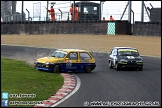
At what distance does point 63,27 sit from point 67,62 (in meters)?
20.0

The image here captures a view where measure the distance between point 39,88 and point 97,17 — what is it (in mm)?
26902

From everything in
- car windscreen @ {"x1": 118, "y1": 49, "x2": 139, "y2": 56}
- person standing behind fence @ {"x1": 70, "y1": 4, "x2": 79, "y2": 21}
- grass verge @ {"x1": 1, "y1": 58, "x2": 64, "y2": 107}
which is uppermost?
person standing behind fence @ {"x1": 70, "y1": 4, "x2": 79, "y2": 21}

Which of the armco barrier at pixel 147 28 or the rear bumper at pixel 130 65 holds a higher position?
the armco barrier at pixel 147 28

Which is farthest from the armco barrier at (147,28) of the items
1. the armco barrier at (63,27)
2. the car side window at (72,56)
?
the car side window at (72,56)

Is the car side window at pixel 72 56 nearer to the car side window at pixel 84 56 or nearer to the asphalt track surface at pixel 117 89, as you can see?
the car side window at pixel 84 56

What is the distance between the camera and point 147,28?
36.2 m

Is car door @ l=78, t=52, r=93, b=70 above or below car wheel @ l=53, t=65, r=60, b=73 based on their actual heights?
above

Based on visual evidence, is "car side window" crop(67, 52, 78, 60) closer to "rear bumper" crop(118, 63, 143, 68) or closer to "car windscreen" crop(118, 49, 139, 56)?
"rear bumper" crop(118, 63, 143, 68)

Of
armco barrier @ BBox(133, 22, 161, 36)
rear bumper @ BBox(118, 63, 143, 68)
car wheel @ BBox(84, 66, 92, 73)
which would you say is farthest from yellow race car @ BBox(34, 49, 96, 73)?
armco barrier @ BBox(133, 22, 161, 36)

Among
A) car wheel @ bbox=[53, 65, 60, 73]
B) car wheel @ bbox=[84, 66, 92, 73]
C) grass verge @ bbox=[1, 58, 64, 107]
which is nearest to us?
grass verge @ bbox=[1, 58, 64, 107]

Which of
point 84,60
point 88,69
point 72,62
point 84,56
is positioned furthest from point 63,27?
point 72,62

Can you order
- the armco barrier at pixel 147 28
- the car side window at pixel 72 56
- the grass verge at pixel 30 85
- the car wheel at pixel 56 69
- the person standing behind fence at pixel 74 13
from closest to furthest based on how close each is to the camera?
the grass verge at pixel 30 85
the car wheel at pixel 56 69
the car side window at pixel 72 56
the armco barrier at pixel 147 28
the person standing behind fence at pixel 74 13

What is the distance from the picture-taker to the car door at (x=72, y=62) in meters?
19.9

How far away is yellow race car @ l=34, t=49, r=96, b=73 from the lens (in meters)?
19.5
